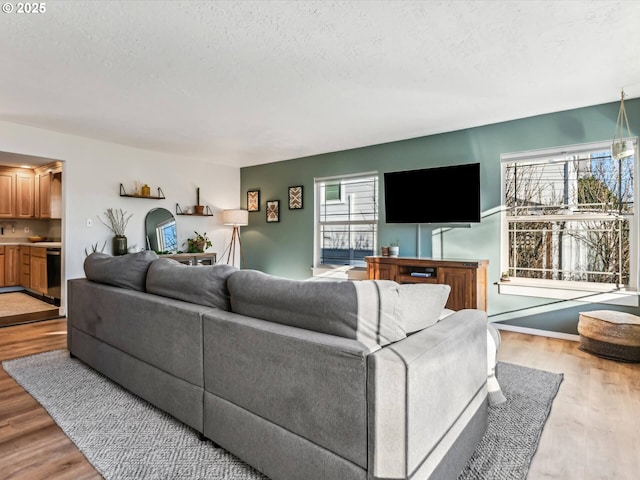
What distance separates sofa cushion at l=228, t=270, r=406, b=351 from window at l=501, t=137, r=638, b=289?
10.8 ft

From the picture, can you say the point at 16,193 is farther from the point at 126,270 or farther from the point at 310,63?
the point at 310,63

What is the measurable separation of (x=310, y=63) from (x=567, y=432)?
2809 millimetres

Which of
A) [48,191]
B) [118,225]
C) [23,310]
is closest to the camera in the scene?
[23,310]

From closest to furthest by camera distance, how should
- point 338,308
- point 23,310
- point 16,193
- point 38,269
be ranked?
point 338,308 → point 23,310 → point 38,269 → point 16,193

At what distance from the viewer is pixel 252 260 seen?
260 inches

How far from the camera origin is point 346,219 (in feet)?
18.0

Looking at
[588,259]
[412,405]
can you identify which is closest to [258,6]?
[412,405]

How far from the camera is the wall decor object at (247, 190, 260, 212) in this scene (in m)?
6.46

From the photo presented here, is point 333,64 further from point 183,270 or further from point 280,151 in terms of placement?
point 280,151

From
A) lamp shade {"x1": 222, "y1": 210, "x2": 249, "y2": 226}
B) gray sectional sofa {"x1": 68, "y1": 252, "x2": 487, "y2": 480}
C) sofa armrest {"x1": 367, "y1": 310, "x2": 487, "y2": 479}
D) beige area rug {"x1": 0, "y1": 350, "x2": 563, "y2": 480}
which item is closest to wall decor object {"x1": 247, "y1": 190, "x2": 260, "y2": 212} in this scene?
lamp shade {"x1": 222, "y1": 210, "x2": 249, "y2": 226}

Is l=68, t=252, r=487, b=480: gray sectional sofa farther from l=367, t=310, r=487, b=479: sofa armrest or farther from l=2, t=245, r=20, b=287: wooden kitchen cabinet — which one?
l=2, t=245, r=20, b=287: wooden kitchen cabinet

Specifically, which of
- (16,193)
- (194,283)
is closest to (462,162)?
(194,283)

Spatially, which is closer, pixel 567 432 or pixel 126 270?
pixel 567 432

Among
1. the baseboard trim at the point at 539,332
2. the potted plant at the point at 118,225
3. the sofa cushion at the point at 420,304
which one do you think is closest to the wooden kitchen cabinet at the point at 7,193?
the potted plant at the point at 118,225
